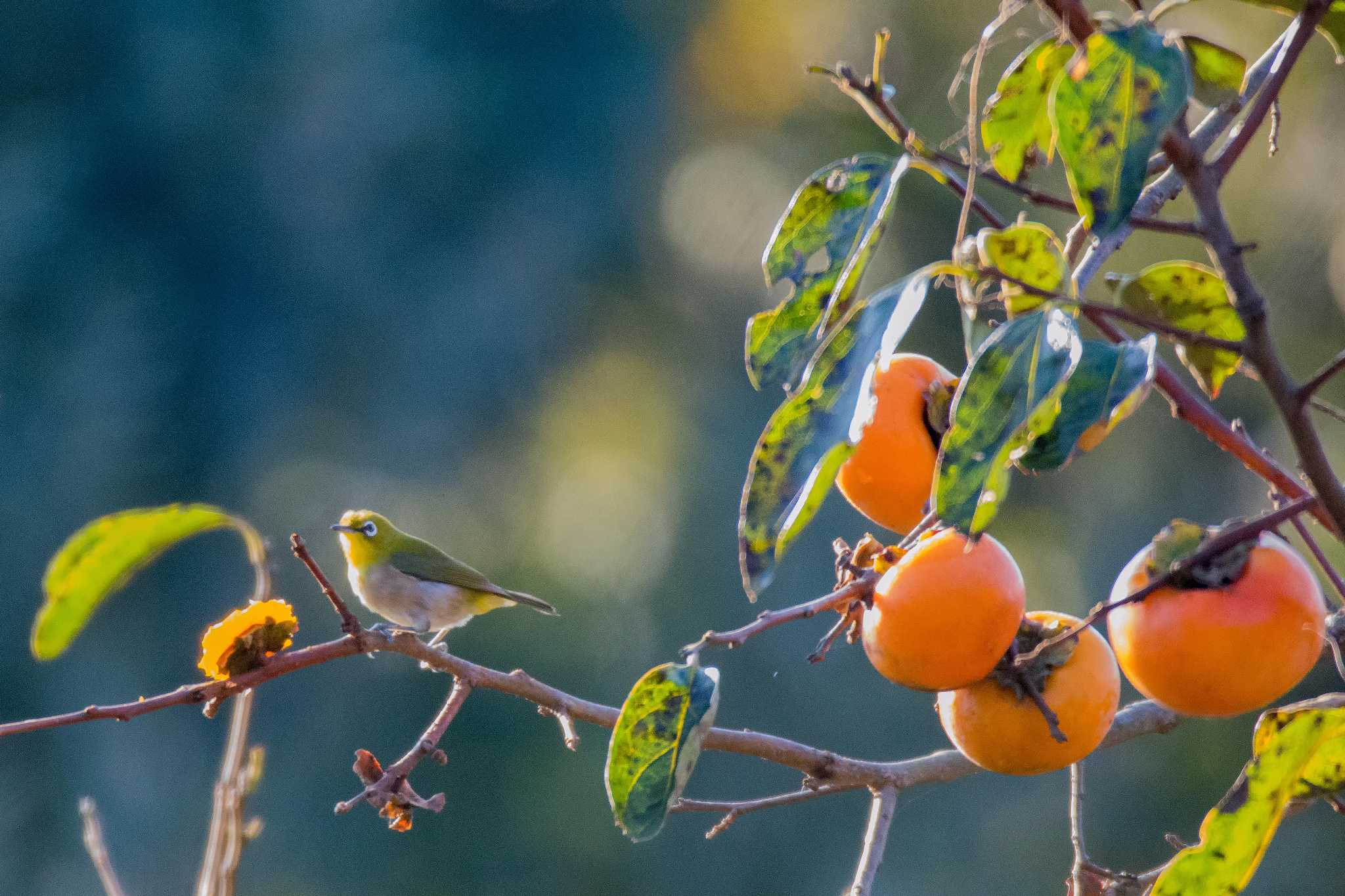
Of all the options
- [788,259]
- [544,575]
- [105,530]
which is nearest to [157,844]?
[544,575]

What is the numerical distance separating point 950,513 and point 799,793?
66 cm

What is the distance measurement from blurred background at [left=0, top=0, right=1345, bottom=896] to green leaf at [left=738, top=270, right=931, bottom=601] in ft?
14.1

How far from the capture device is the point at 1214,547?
0.75 meters

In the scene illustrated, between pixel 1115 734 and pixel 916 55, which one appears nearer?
pixel 1115 734

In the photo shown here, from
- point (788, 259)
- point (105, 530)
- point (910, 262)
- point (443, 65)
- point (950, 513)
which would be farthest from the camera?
point (443, 65)

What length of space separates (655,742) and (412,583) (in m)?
2.07

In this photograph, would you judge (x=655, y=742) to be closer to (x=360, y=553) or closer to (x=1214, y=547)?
(x=1214, y=547)

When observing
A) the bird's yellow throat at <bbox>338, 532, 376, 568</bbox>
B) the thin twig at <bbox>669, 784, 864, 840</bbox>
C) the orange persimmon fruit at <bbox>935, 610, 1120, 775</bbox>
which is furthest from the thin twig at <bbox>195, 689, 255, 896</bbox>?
the bird's yellow throat at <bbox>338, 532, 376, 568</bbox>

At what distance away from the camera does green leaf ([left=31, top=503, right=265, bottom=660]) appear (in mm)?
1092

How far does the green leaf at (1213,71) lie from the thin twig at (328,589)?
0.70 metres

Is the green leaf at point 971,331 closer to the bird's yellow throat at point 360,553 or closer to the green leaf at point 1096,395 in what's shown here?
Result: the green leaf at point 1096,395

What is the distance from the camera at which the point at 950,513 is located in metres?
0.67

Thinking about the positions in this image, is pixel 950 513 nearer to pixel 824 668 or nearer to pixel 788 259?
pixel 788 259

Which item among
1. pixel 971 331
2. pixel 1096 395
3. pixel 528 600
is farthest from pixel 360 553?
pixel 1096 395
